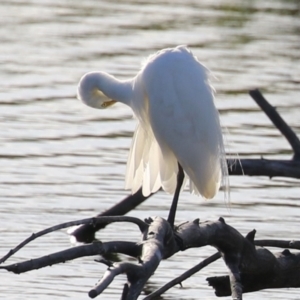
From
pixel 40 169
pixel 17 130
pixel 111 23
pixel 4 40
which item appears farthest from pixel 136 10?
pixel 40 169

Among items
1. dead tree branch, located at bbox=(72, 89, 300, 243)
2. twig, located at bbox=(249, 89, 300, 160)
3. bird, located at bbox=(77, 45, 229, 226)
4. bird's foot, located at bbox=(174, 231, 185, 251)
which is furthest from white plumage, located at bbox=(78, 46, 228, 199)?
bird's foot, located at bbox=(174, 231, 185, 251)

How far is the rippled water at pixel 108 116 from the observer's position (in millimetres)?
8914

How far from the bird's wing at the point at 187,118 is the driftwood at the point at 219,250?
0.24 meters

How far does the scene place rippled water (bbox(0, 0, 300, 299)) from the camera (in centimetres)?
891

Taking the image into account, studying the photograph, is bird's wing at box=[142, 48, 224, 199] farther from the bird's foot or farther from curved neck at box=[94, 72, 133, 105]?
the bird's foot

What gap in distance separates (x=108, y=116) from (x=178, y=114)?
19.8 ft

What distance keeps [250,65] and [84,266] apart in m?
9.36

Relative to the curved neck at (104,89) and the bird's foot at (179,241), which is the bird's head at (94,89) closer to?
the curved neck at (104,89)

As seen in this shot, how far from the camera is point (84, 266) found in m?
8.52

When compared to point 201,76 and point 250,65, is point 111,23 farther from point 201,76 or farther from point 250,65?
point 201,76

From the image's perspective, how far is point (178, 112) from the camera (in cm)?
759

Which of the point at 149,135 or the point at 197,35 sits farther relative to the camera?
the point at 197,35

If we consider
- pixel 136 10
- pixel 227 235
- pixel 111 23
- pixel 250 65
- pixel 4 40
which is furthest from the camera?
pixel 136 10

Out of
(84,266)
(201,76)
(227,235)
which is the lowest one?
(84,266)
